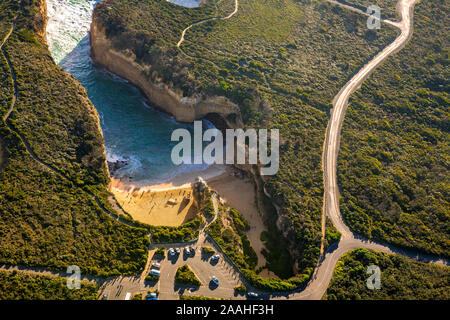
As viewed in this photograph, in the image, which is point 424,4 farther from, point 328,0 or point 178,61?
point 178,61

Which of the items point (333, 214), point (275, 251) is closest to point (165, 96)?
point (275, 251)

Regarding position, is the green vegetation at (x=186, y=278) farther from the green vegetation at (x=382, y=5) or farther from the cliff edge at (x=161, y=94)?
the green vegetation at (x=382, y=5)

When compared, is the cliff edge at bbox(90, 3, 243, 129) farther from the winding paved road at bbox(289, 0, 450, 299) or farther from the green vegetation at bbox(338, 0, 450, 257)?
the green vegetation at bbox(338, 0, 450, 257)

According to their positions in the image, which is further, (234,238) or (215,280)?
(234,238)

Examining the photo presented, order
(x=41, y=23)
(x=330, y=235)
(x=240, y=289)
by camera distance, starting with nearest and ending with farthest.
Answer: (x=240, y=289), (x=330, y=235), (x=41, y=23)

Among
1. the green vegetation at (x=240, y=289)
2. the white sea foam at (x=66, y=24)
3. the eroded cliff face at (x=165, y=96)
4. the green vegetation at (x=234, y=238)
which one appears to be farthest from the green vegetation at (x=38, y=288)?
the white sea foam at (x=66, y=24)

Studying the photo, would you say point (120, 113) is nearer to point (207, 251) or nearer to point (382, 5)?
point (207, 251)

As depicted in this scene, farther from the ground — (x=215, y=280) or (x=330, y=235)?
(x=330, y=235)
